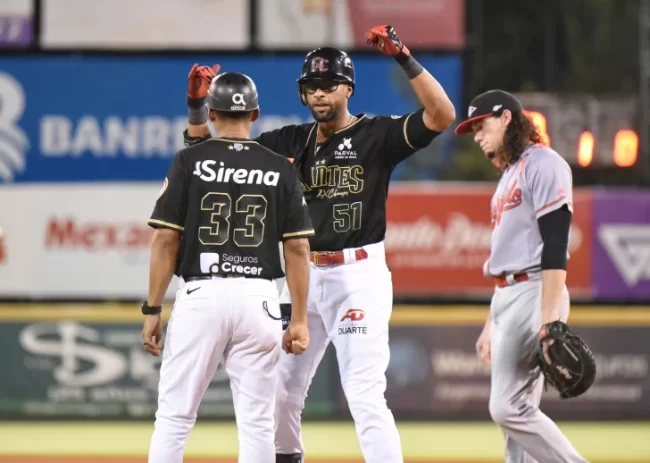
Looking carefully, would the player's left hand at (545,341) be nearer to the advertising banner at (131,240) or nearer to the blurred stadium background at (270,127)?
the blurred stadium background at (270,127)

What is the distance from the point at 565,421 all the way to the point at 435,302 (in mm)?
2166

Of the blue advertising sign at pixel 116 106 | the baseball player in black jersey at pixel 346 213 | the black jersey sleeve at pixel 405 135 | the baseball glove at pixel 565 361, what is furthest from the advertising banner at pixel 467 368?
the baseball glove at pixel 565 361

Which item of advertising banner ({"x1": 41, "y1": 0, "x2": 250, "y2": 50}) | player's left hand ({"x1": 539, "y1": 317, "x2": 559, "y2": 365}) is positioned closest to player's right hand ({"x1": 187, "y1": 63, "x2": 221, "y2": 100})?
player's left hand ({"x1": 539, "y1": 317, "x2": 559, "y2": 365})

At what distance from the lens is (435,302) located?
11219 millimetres

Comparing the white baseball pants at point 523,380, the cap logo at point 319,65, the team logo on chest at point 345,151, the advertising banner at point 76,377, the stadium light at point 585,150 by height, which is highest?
the cap logo at point 319,65

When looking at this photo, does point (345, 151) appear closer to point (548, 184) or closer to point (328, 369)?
point (548, 184)

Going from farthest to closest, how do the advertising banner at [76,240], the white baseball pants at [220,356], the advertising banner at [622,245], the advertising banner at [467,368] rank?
the advertising banner at [76,240]
the advertising banner at [622,245]
the advertising banner at [467,368]
the white baseball pants at [220,356]

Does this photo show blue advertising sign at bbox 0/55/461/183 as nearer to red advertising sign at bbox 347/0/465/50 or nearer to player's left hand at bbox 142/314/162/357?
red advertising sign at bbox 347/0/465/50

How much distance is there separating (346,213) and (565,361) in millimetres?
1212

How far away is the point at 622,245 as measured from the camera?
418 inches

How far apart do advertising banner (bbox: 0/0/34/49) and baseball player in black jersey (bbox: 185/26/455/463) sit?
6689 mm

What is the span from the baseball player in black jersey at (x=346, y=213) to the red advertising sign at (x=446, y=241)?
219 inches

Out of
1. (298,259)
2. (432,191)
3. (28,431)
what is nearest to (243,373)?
(298,259)

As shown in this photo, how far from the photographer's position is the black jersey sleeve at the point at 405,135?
197 inches
